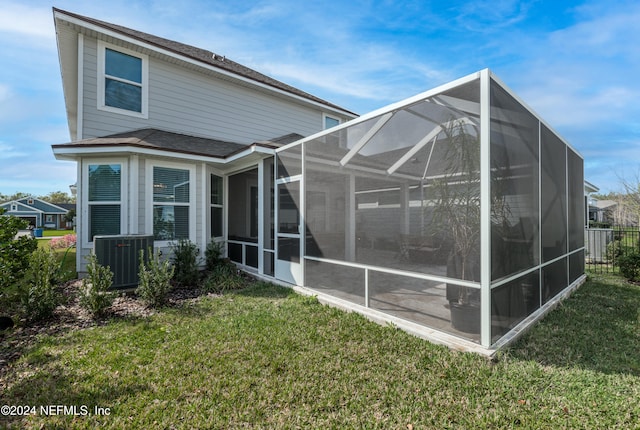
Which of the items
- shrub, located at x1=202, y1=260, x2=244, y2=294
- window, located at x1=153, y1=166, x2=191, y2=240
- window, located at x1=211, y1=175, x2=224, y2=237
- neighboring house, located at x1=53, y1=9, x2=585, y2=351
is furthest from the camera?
window, located at x1=211, y1=175, x2=224, y2=237

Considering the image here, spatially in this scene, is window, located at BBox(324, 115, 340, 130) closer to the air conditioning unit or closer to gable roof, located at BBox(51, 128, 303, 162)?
gable roof, located at BBox(51, 128, 303, 162)

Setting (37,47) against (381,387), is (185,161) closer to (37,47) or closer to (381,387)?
(37,47)

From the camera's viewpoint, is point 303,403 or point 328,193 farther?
point 328,193

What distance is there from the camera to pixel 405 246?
13.2ft

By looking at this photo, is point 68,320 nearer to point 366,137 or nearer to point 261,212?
point 261,212

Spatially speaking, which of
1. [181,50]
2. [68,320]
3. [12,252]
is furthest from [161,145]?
[181,50]

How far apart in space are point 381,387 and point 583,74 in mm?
13392

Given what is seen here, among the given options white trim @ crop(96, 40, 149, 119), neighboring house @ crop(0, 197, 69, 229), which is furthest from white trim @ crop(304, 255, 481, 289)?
neighboring house @ crop(0, 197, 69, 229)

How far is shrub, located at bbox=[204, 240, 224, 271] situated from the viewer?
300 inches

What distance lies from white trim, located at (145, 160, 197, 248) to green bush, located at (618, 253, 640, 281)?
11616 mm

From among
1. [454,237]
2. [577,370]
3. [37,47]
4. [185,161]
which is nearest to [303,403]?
[454,237]

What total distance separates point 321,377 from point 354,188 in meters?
2.84

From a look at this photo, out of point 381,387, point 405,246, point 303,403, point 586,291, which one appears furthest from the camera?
point 586,291

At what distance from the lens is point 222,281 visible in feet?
21.5
